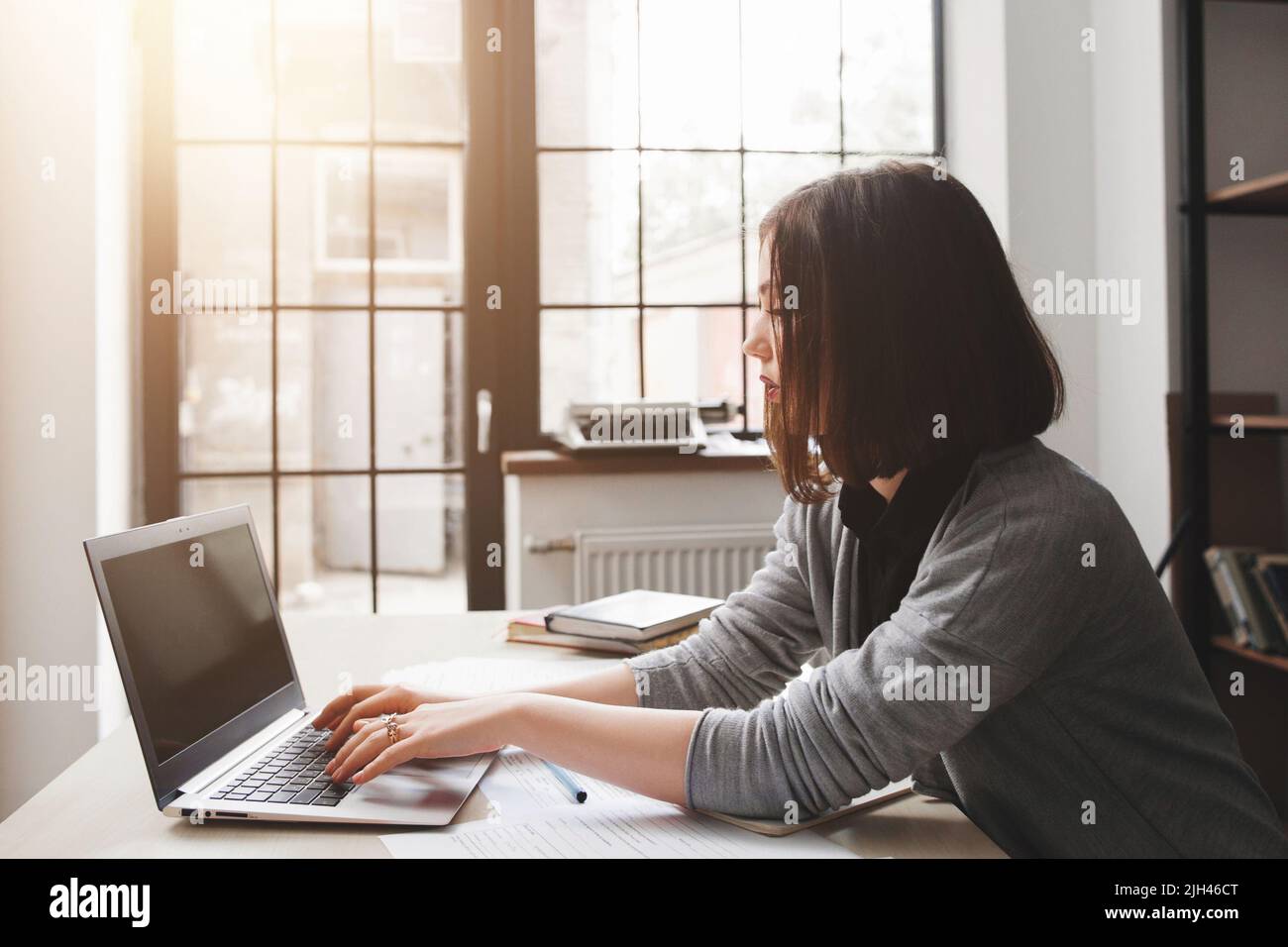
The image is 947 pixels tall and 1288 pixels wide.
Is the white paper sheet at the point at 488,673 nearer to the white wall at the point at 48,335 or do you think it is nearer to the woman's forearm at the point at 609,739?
the woman's forearm at the point at 609,739

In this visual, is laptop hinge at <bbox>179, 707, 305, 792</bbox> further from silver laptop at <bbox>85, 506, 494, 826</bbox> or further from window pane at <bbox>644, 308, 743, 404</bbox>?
window pane at <bbox>644, 308, 743, 404</bbox>

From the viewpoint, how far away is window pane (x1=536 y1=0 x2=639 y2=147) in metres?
2.71

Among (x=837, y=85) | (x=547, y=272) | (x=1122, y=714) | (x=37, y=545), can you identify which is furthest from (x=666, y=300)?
(x=1122, y=714)

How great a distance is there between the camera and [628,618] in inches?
57.7

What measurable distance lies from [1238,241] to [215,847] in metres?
2.64

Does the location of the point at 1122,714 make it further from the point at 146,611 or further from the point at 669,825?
the point at 146,611

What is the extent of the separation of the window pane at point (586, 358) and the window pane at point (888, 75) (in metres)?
0.87

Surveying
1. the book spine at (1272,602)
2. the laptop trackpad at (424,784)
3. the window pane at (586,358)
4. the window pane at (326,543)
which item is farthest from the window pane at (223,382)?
the book spine at (1272,602)

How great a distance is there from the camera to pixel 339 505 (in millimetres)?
2711

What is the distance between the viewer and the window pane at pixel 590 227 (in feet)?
8.99

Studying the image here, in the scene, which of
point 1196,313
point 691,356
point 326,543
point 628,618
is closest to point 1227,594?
point 1196,313

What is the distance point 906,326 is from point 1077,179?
210 centimetres

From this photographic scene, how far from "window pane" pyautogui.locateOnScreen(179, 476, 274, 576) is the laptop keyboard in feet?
5.90

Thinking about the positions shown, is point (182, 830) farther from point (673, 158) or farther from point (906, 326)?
point (673, 158)
